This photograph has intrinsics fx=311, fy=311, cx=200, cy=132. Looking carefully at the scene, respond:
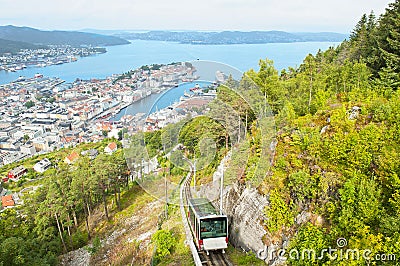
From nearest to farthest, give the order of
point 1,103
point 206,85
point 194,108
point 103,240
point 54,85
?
point 206,85 → point 194,108 → point 103,240 → point 1,103 → point 54,85

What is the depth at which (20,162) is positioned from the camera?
36094mm

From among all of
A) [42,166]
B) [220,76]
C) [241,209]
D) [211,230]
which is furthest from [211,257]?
[42,166]

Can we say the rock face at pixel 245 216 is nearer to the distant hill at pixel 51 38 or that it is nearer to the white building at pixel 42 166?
the white building at pixel 42 166

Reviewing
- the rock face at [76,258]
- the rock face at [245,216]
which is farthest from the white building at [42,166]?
the rock face at [245,216]

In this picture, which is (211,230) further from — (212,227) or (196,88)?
(196,88)

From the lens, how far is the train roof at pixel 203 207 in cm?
709

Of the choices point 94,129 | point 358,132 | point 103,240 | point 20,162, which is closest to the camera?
point 358,132

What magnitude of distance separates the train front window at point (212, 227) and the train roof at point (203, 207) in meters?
0.19

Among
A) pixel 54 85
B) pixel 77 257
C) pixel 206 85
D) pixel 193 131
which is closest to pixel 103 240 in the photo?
pixel 77 257

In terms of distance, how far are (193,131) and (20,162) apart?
118ft

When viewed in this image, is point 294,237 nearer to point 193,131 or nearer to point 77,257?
point 193,131

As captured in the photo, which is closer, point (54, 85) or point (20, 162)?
point (20, 162)

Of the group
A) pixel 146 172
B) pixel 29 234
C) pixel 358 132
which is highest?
pixel 358 132

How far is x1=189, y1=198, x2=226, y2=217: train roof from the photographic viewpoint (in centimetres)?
709
